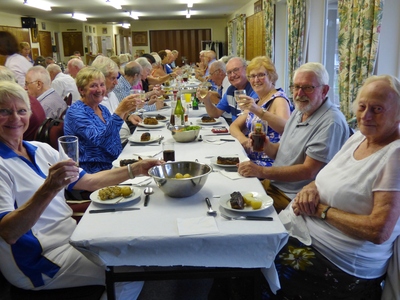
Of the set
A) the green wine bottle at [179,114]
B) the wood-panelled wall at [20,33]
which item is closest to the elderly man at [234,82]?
the green wine bottle at [179,114]

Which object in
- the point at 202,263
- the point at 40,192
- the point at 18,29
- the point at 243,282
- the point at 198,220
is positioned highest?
the point at 18,29

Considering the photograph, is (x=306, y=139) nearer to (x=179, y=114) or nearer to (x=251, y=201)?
(x=251, y=201)

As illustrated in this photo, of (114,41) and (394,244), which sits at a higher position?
(114,41)

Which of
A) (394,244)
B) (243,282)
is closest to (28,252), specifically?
(243,282)

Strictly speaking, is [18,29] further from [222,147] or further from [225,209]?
[225,209]

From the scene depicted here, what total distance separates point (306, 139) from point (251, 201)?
32.3 inches

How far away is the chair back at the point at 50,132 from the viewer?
8.39 ft

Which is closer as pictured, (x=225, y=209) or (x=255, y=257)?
(x=255, y=257)

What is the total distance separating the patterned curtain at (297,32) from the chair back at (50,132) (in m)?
3.98

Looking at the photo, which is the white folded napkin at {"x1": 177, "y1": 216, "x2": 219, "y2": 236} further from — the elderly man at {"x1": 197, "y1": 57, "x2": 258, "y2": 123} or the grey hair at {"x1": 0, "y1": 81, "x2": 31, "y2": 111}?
the elderly man at {"x1": 197, "y1": 57, "x2": 258, "y2": 123}

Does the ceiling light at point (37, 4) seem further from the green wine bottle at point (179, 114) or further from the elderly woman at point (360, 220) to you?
the elderly woman at point (360, 220)

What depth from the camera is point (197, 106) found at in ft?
16.3

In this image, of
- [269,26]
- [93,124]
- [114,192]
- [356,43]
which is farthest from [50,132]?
[269,26]

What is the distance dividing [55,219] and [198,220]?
0.66 m
